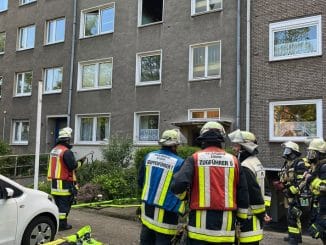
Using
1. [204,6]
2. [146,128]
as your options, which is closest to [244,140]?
[204,6]

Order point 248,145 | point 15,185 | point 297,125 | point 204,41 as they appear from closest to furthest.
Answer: point 248,145 < point 15,185 < point 297,125 < point 204,41

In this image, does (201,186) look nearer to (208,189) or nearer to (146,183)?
(208,189)

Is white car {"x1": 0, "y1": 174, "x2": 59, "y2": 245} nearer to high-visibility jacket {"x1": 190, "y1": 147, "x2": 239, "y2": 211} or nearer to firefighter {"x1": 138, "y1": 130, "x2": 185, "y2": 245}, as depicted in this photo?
firefighter {"x1": 138, "y1": 130, "x2": 185, "y2": 245}

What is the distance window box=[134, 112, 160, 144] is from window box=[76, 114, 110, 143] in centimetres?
177

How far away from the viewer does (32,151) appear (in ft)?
71.4

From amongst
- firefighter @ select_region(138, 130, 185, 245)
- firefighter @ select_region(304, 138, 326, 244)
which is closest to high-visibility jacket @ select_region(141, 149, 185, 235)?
firefighter @ select_region(138, 130, 185, 245)

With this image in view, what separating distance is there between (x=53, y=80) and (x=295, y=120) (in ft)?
42.6

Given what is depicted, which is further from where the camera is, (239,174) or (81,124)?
(81,124)

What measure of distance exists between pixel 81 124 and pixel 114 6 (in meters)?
5.82

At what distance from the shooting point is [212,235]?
407 centimetres

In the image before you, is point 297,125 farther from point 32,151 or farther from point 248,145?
point 32,151

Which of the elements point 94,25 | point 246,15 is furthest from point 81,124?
point 246,15

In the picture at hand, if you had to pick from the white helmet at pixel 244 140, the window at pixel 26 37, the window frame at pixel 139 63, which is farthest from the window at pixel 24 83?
the white helmet at pixel 244 140

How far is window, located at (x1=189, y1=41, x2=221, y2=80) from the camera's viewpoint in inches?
632
